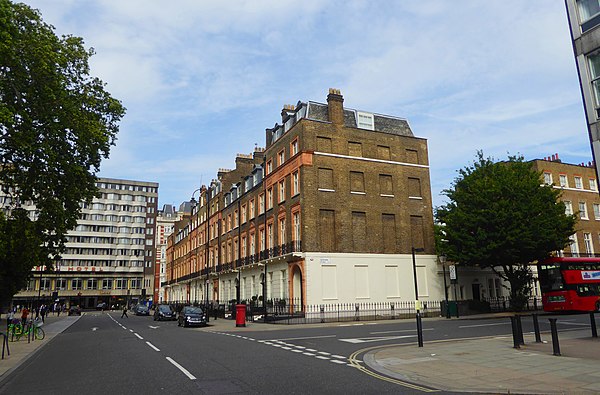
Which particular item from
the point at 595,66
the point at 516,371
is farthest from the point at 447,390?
the point at 595,66

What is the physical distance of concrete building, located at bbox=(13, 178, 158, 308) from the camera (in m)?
90.6

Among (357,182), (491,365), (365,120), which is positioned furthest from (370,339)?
(365,120)

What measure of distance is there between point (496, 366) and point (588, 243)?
4499 cm

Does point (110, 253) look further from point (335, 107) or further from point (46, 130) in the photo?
point (46, 130)

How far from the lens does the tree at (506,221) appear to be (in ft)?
99.9

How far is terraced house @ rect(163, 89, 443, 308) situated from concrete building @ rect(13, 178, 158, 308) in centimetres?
6384

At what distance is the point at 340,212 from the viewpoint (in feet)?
108

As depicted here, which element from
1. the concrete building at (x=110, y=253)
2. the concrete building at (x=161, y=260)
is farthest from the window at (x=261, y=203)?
the concrete building at (x=110, y=253)

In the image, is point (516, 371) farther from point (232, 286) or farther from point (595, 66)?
point (232, 286)

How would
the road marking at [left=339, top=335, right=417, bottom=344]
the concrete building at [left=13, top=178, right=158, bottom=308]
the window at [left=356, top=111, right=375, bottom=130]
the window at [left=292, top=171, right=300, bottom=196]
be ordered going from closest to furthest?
the road marking at [left=339, top=335, right=417, bottom=344] < the window at [left=292, top=171, right=300, bottom=196] < the window at [left=356, top=111, right=375, bottom=130] < the concrete building at [left=13, top=178, right=158, bottom=308]

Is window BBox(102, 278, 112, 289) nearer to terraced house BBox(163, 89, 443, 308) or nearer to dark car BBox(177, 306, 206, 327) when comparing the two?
terraced house BBox(163, 89, 443, 308)

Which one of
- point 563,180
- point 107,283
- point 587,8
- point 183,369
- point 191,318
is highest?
point 563,180

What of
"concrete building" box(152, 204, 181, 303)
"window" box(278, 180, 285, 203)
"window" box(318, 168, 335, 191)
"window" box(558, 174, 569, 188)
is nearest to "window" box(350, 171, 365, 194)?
"window" box(318, 168, 335, 191)

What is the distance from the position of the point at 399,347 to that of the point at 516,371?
486cm
